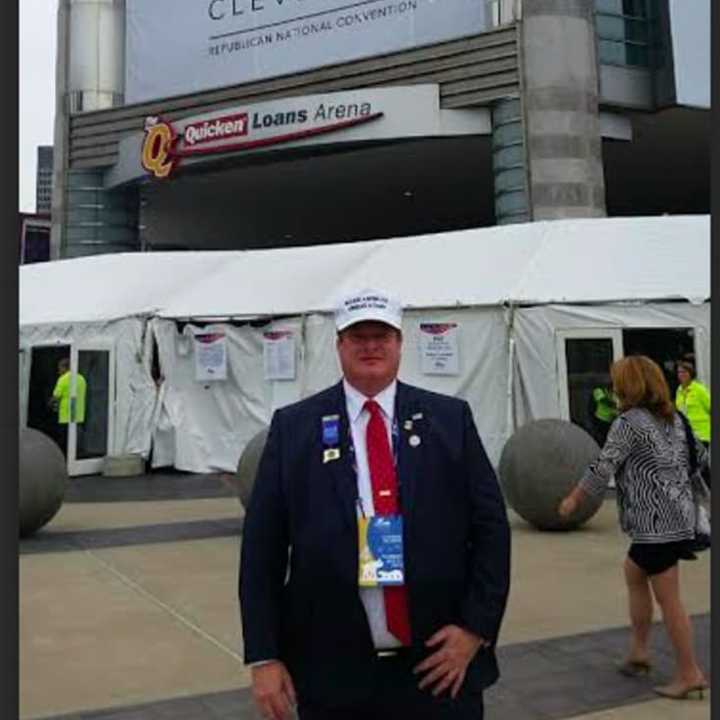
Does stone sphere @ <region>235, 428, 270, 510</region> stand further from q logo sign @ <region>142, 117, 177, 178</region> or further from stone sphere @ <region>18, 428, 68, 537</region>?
q logo sign @ <region>142, 117, 177, 178</region>

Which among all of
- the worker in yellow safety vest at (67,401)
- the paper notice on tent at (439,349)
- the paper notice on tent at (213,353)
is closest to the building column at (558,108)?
the paper notice on tent at (439,349)

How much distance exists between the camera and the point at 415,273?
15.3 m

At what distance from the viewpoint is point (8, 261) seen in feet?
5.14

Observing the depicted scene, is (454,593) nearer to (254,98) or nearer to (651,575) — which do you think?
(651,575)

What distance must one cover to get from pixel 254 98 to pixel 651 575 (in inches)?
1025

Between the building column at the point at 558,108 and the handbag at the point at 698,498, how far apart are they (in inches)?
773

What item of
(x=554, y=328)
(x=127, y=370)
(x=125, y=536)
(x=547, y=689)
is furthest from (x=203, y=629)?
(x=127, y=370)

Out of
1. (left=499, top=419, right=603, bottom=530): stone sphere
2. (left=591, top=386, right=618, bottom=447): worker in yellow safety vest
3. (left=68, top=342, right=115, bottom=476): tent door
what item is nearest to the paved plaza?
(left=499, top=419, right=603, bottom=530): stone sphere

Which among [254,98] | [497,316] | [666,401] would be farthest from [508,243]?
[254,98]

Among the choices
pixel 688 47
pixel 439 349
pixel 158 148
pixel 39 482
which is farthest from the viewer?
pixel 158 148

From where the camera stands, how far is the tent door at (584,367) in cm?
1348

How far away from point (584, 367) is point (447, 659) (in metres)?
11.5

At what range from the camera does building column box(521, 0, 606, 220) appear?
2417cm

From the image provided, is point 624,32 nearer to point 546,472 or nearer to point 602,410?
point 602,410
